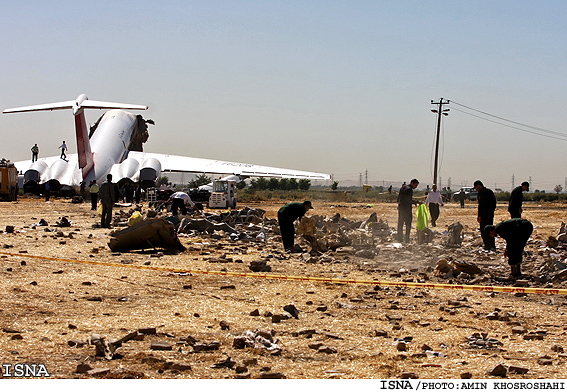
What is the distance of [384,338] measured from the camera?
22.8 feet

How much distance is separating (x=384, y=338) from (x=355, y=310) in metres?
1.56

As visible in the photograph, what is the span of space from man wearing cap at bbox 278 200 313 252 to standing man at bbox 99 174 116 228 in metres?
7.75

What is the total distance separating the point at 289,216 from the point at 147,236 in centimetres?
325

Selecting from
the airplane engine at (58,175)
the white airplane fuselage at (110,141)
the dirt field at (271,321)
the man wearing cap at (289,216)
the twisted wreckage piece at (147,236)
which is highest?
the white airplane fuselage at (110,141)

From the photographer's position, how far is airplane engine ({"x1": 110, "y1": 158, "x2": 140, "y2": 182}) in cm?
4384

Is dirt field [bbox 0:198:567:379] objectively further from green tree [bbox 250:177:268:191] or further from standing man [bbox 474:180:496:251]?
green tree [bbox 250:177:268:191]

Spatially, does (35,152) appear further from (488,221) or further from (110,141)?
(488,221)

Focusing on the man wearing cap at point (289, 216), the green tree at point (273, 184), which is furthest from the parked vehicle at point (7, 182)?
the green tree at point (273, 184)

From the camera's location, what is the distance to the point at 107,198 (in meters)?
20.8

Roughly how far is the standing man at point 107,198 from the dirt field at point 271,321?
23.6ft

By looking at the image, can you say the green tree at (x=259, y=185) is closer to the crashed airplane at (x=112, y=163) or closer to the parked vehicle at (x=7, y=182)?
the crashed airplane at (x=112, y=163)

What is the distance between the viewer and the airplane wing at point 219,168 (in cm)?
5016

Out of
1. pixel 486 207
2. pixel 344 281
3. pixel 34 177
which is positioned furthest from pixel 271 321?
pixel 34 177
